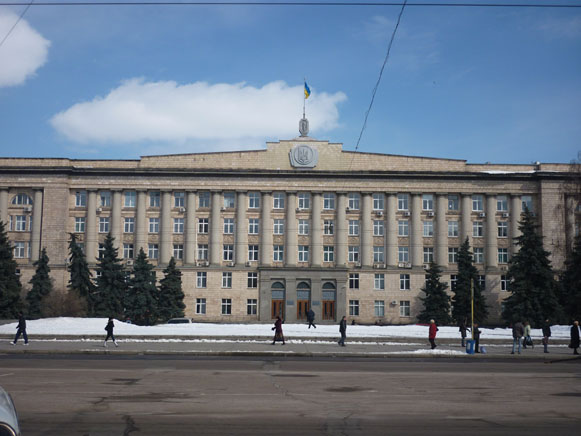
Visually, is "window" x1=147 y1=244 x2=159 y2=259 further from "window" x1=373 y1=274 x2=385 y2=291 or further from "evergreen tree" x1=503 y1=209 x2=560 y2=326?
"evergreen tree" x1=503 y1=209 x2=560 y2=326

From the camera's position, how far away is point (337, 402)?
515 inches

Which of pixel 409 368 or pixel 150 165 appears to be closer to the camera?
pixel 409 368

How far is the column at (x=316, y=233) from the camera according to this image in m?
64.2

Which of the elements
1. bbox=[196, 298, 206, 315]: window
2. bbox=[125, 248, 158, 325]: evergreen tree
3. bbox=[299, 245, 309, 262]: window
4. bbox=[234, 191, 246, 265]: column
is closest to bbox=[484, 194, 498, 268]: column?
bbox=[299, 245, 309, 262]: window

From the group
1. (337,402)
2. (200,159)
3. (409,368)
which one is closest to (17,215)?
(200,159)

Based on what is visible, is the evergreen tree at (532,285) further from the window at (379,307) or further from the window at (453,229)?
the window at (379,307)

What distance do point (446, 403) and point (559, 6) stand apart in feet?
35.3

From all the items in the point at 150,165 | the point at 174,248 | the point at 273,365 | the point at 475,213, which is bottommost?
the point at 273,365

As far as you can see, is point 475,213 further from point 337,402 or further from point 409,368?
point 337,402

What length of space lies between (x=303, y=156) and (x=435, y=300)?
66.8 ft

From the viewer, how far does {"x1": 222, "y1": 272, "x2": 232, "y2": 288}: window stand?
6400cm

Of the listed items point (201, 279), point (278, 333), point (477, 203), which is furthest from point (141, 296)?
point (477, 203)

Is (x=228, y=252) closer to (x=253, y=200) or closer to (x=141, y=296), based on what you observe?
(x=253, y=200)

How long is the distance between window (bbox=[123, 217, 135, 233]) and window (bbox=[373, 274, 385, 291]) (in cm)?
2665
